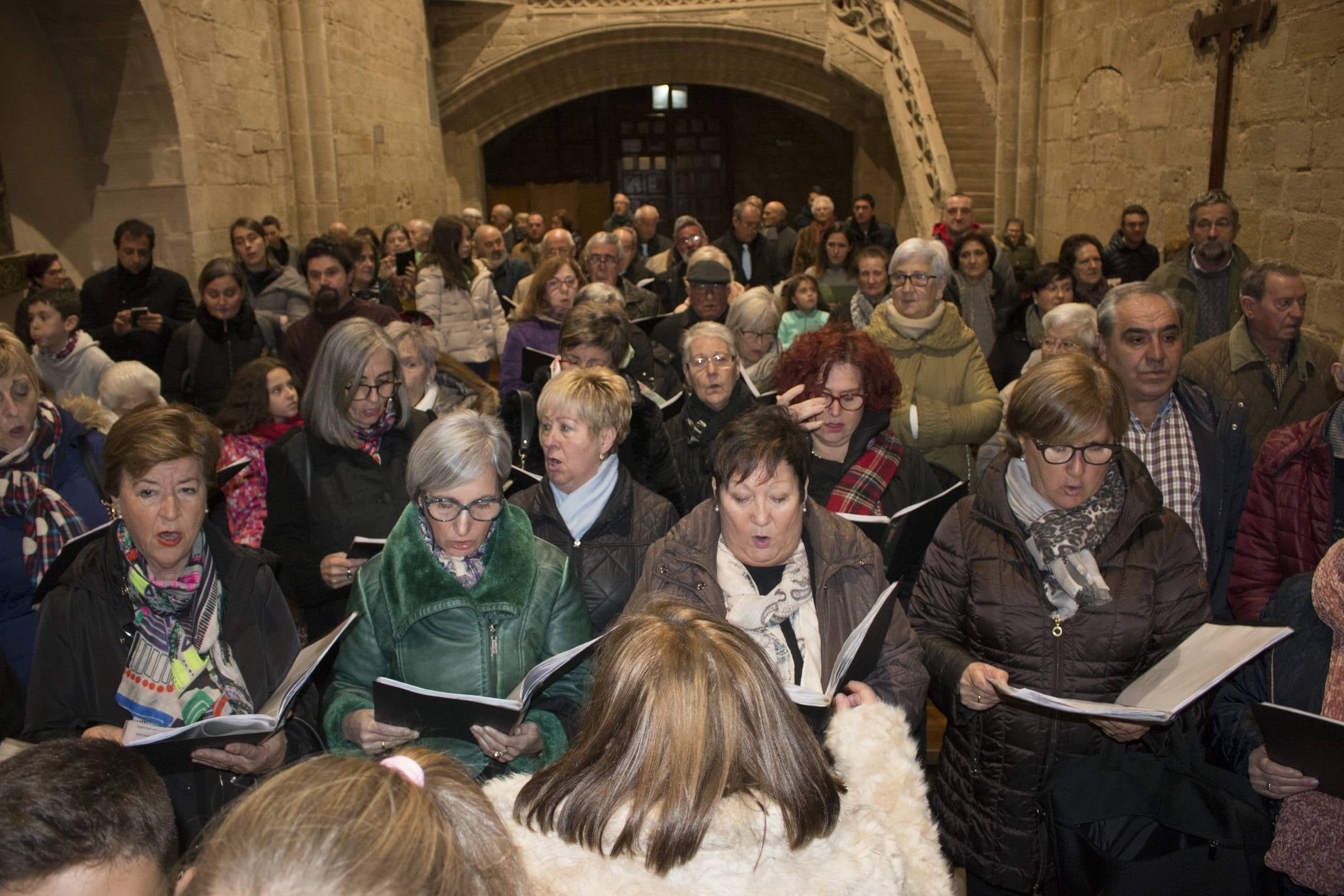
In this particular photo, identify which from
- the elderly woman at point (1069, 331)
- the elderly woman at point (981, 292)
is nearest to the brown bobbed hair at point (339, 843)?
the elderly woman at point (1069, 331)

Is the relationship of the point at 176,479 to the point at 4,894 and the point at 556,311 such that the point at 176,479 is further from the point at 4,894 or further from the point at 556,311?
the point at 556,311

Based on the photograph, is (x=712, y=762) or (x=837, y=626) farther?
(x=837, y=626)

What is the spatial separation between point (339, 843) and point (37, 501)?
7.36ft

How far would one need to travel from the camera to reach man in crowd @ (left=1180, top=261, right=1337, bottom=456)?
347 cm

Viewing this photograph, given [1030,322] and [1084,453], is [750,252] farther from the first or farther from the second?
[1084,453]

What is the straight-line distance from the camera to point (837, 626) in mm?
2166

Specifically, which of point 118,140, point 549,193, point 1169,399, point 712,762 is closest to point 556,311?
point 1169,399

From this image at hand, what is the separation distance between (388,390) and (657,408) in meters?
0.86

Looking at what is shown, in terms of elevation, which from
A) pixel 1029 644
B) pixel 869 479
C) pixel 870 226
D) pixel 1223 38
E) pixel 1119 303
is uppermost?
pixel 1223 38

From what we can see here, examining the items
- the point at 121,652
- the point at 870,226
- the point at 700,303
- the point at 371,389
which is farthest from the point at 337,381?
the point at 870,226

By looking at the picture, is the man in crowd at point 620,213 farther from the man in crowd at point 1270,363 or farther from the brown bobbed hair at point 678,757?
the brown bobbed hair at point 678,757

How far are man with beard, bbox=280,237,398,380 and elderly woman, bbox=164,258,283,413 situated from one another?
0.23m

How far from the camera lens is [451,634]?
221 centimetres

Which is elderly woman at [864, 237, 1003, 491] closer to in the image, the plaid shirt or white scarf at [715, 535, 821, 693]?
the plaid shirt
